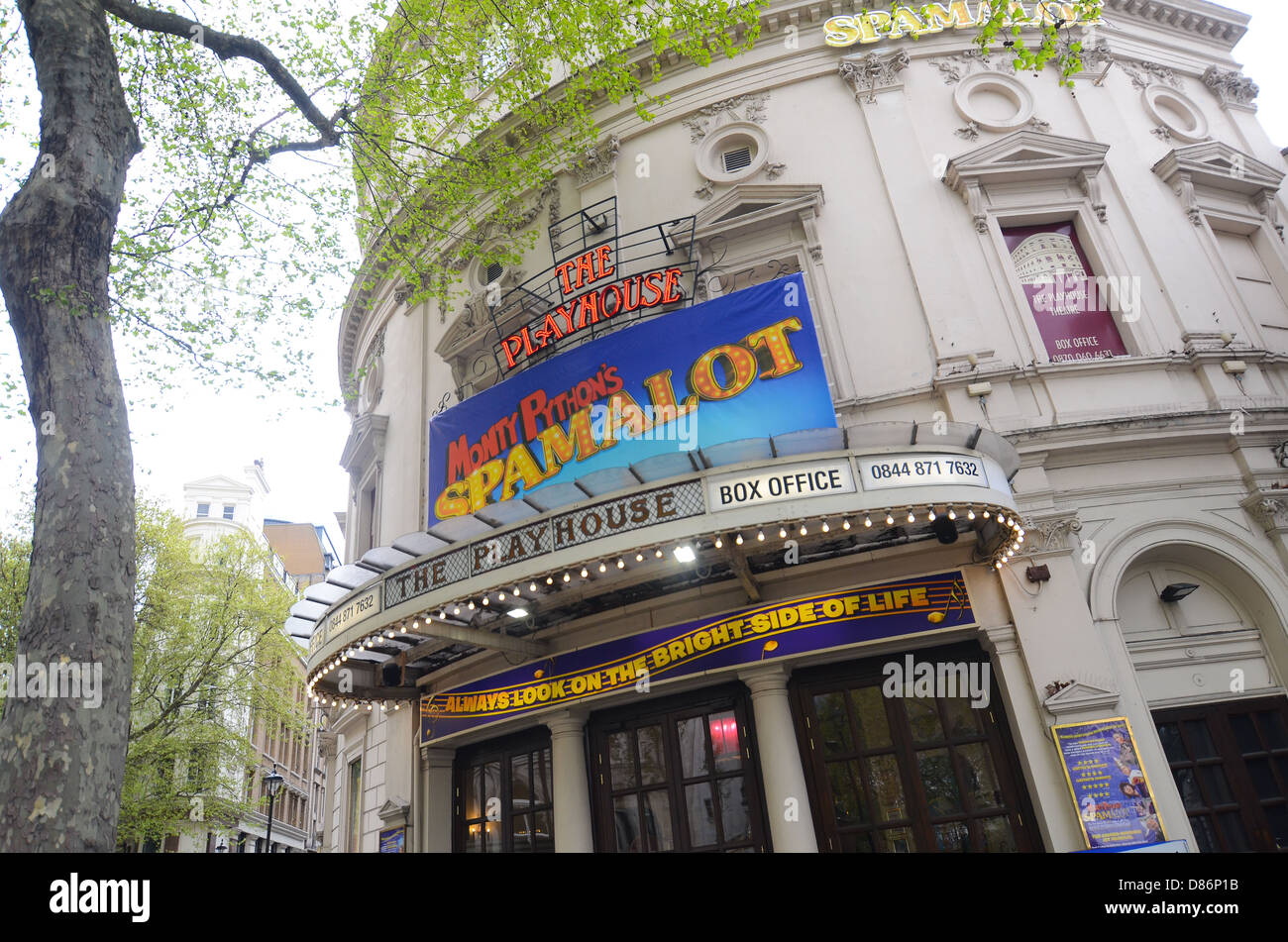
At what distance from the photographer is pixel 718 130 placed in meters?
15.1

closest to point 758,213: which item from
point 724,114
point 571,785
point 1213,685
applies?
point 724,114

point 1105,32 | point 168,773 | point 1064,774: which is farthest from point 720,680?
point 168,773

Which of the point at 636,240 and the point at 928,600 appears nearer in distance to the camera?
the point at 928,600

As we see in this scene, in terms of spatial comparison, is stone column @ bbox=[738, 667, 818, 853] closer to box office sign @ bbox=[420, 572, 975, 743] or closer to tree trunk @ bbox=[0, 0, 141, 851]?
box office sign @ bbox=[420, 572, 975, 743]

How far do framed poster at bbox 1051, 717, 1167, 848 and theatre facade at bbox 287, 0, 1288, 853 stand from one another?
0.12 feet

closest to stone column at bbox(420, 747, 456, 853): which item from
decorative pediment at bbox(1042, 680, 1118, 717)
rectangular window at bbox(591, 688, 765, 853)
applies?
rectangular window at bbox(591, 688, 765, 853)

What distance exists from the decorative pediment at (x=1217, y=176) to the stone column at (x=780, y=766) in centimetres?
1110

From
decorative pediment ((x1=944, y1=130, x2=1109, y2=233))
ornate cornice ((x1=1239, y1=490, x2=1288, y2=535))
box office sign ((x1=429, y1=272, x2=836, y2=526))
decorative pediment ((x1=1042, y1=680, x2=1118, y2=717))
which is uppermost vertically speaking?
decorative pediment ((x1=944, y1=130, x2=1109, y2=233))

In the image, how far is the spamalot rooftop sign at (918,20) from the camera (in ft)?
47.1

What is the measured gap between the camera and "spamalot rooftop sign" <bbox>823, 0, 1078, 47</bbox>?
1436 cm

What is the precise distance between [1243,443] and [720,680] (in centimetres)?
830
